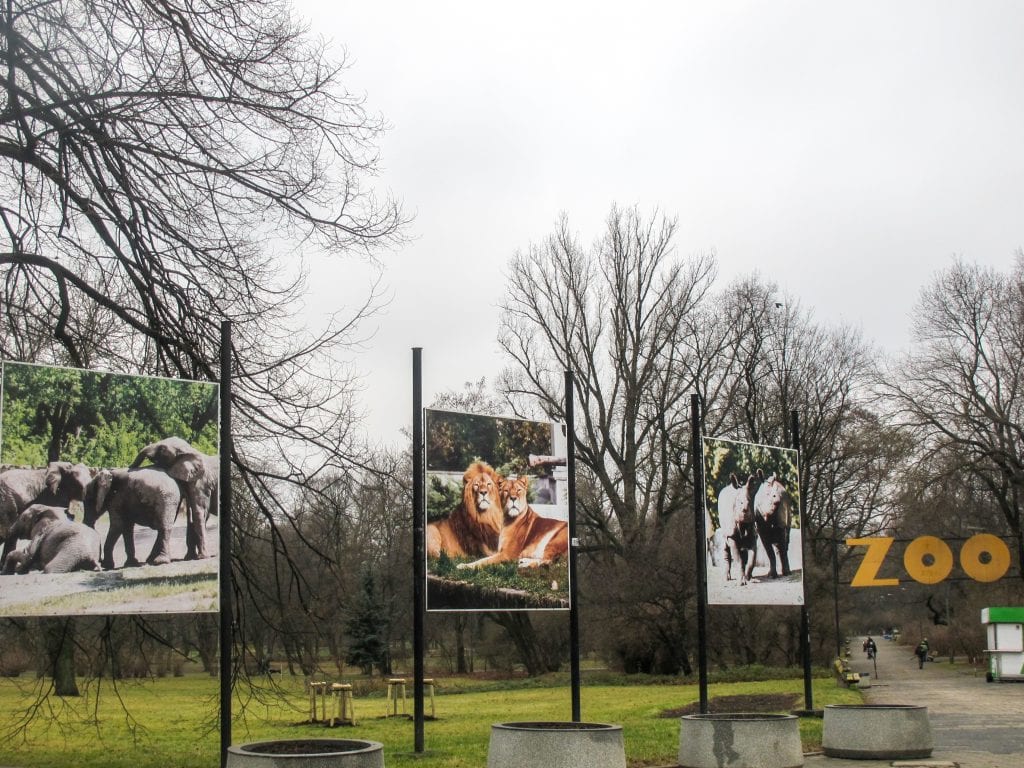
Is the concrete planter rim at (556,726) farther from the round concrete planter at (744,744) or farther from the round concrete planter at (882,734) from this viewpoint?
the round concrete planter at (882,734)

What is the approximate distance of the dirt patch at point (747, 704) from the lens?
24656mm

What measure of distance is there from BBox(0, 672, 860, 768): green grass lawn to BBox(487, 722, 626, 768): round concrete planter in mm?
2232

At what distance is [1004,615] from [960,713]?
656 inches

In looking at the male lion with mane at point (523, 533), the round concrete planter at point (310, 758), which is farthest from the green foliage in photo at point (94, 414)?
the male lion with mane at point (523, 533)

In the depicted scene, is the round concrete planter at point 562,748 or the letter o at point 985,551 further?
the letter o at point 985,551

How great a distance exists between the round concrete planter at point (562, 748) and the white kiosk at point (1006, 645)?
33.9 metres

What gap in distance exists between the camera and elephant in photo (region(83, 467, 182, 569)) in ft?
35.2

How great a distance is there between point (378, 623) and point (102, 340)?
4009cm

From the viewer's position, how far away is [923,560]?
3547 cm

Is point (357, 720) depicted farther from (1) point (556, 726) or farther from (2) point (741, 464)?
(1) point (556, 726)

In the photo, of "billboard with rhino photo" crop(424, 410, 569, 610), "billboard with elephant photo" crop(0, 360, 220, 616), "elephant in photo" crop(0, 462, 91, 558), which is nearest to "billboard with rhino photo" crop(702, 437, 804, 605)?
"billboard with rhino photo" crop(424, 410, 569, 610)

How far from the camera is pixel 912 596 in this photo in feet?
259

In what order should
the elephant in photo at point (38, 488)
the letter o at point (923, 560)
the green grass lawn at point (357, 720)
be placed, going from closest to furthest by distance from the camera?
the elephant in photo at point (38, 488) < the green grass lawn at point (357, 720) < the letter o at point (923, 560)

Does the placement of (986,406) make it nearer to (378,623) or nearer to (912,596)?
(378,623)
